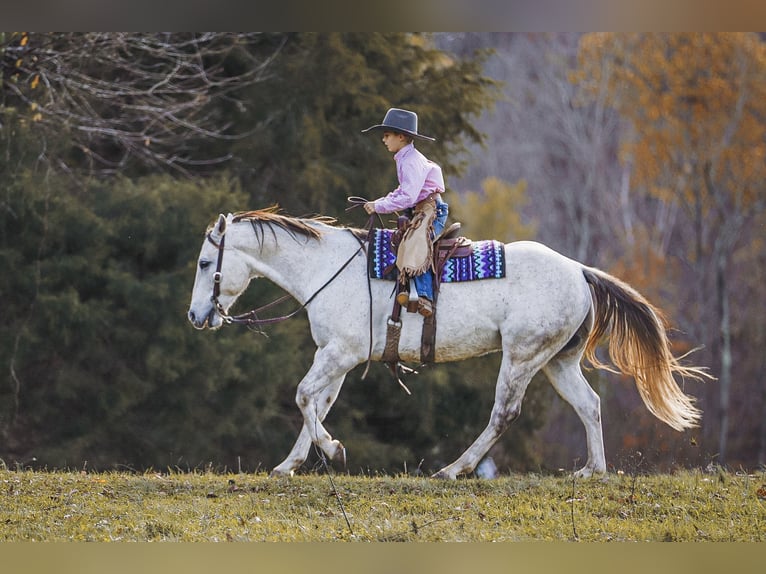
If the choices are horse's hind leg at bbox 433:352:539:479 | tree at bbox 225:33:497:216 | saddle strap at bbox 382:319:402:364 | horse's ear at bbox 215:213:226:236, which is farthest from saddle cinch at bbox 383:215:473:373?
tree at bbox 225:33:497:216

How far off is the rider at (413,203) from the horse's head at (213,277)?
49.6 inches

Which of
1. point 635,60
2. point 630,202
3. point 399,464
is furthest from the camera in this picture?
point 630,202

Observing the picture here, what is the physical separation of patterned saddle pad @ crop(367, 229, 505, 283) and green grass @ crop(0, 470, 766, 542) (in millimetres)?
1667

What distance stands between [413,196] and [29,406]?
30.3ft

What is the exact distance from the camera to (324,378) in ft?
28.5

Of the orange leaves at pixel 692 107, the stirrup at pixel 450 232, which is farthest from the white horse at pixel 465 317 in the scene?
the orange leaves at pixel 692 107

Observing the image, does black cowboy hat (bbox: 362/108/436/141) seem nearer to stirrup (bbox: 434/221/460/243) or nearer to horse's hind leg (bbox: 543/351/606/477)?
stirrup (bbox: 434/221/460/243)

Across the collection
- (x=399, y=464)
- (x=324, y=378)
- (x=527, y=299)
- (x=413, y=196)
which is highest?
(x=413, y=196)

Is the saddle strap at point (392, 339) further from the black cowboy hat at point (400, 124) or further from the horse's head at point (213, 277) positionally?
the black cowboy hat at point (400, 124)

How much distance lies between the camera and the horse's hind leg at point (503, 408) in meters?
8.76

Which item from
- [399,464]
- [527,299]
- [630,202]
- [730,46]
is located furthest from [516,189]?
[527,299]

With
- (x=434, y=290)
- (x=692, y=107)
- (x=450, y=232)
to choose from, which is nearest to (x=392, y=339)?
(x=434, y=290)

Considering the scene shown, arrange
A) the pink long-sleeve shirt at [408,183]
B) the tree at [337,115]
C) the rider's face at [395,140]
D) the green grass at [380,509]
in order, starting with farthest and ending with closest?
the tree at [337,115], the rider's face at [395,140], the pink long-sleeve shirt at [408,183], the green grass at [380,509]

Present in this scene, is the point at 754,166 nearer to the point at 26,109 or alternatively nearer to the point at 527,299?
the point at 26,109
